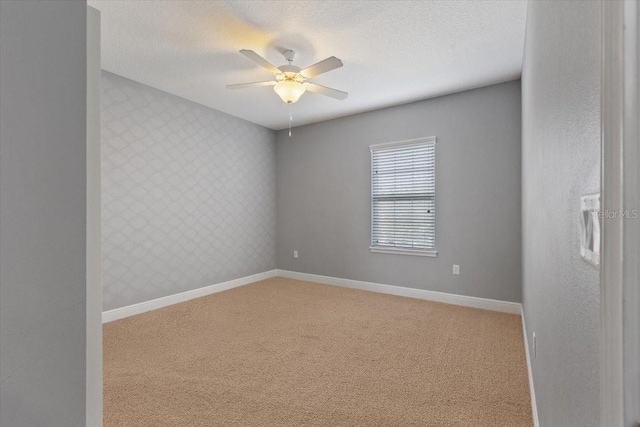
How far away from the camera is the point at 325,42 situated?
9.09 ft

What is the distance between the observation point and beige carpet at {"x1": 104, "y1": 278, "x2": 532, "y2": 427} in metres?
1.86

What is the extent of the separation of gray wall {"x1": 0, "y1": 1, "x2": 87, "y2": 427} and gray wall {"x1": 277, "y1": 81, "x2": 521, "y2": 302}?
3.92 m

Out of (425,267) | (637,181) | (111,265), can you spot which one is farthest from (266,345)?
(637,181)

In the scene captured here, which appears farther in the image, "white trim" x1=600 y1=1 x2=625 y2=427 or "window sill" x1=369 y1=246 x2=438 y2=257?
"window sill" x1=369 y1=246 x2=438 y2=257

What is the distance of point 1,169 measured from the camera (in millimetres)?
535

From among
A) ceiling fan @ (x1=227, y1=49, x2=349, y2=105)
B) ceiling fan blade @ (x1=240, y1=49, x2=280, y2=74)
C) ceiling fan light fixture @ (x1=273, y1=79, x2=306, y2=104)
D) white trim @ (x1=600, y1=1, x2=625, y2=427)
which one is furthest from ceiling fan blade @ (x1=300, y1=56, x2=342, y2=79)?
white trim @ (x1=600, y1=1, x2=625, y2=427)

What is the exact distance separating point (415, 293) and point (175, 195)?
337 centimetres

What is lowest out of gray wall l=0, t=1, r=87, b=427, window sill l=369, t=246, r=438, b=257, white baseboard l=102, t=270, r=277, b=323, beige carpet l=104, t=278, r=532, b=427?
beige carpet l=104, t=278, r=532, b=427

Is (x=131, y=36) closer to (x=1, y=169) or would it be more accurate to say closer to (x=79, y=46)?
(x=79, y=46)

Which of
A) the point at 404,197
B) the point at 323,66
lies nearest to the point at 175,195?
the point at 323,66

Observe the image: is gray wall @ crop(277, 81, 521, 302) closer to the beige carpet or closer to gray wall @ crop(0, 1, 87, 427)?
the beige carpet

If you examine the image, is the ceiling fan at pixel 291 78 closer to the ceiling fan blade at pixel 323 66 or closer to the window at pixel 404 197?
the ceiling fan blade at pixel 323 66

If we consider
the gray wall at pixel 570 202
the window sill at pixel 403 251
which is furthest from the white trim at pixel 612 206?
the window sill at pixel 403 251

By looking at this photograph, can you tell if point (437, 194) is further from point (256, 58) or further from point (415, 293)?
point (256, 58)
